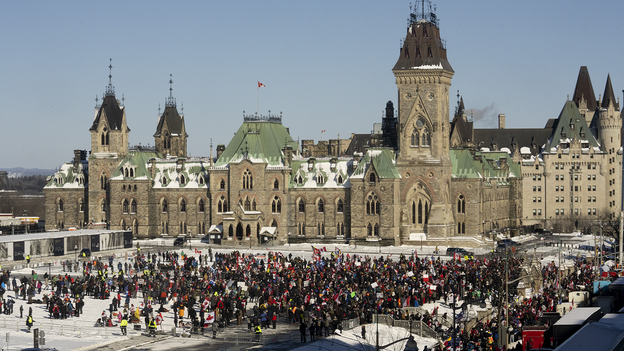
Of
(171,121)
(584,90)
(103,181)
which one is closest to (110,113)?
(103,181)

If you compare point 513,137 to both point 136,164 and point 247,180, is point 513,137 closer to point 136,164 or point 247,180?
point 247,180

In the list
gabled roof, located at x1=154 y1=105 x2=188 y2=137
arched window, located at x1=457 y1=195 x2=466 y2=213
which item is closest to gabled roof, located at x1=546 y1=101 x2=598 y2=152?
arched window, located at x1=457 y1=195 x2=466 y2=213

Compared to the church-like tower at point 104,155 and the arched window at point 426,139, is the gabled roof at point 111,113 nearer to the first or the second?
the church-like tower at point 104,155

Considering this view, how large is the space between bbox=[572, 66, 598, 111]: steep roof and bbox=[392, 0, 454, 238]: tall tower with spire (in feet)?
168

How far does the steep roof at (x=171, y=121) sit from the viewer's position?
414ft

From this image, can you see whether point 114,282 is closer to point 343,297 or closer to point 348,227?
point 343,297

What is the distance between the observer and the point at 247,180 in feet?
346

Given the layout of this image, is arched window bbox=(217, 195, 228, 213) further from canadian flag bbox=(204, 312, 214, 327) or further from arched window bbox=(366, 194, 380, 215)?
canadian flag bbox=(204, 312, 214, 327)

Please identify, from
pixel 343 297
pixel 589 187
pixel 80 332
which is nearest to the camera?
pixel 80 332

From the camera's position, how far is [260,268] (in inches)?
2911

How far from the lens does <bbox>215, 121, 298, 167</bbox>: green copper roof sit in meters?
106

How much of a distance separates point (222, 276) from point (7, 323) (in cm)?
1923

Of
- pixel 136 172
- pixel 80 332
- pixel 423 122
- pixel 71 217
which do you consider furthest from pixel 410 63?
pixel 80 332

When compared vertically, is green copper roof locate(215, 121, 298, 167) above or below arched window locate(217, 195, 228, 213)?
above
